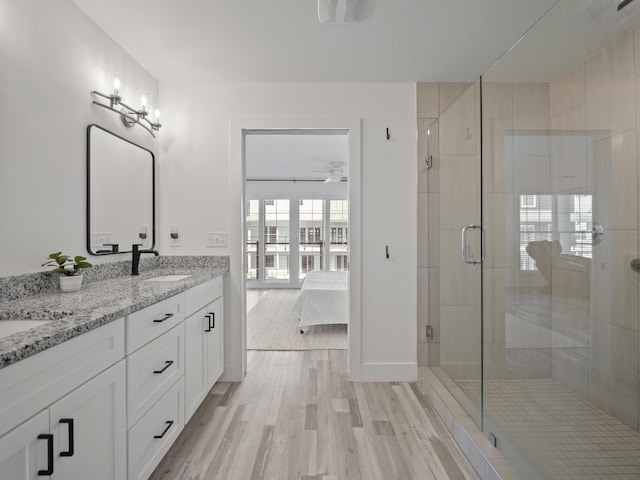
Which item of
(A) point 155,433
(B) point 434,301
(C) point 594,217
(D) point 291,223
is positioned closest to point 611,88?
(C) point 594,217

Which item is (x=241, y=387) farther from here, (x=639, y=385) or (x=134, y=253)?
(x=639, y=385)

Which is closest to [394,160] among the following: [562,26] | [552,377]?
[562,26]

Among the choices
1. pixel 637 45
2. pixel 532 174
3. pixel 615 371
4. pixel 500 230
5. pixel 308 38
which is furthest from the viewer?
pixel 308 38

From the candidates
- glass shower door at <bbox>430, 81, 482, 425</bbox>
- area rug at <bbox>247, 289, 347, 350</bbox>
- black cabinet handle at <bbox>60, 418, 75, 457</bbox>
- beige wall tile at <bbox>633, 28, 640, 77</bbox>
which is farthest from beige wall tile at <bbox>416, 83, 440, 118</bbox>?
black cabinet handle at <bbox>60, 418, 75, 457</bbox>

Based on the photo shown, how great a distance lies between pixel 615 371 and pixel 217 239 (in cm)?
242

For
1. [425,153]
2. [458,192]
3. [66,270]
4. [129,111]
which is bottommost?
[66,270]

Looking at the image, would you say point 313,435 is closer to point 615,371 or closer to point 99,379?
point 99,379

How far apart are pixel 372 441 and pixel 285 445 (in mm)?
483

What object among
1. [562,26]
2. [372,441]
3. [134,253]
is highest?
[562,26]

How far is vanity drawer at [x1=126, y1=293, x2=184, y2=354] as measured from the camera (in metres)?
1.33

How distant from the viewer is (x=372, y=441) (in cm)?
188

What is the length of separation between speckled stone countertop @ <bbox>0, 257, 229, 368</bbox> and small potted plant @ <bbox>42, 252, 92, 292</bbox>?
4cm

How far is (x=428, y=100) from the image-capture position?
2.69 meters

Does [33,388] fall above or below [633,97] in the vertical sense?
below
